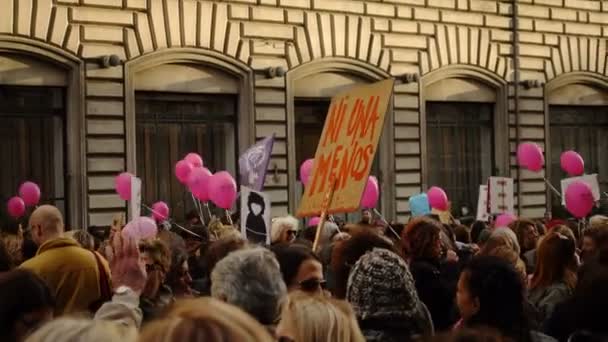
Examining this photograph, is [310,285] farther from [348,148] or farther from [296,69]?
[296,69]

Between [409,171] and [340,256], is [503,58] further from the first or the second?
[340,256]

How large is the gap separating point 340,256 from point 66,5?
11.5 meters

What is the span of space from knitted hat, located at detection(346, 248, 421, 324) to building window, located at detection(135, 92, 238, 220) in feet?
41.9

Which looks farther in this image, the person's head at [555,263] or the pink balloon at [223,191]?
the pink balloon at [223,191]

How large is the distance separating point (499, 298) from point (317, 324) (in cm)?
118

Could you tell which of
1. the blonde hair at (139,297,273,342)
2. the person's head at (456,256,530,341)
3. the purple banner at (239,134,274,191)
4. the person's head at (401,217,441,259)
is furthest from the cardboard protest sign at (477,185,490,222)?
A: the blonde hair at (139,297,273,342)

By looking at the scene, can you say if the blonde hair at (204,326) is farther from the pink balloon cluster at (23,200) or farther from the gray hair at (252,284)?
the pink balloon cluster at (23,200)

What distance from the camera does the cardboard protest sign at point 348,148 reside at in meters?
7.92

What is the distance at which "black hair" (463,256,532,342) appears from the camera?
15.5 feet

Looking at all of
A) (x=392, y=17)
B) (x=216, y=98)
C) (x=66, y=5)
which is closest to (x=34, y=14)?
(x=66, y=5)

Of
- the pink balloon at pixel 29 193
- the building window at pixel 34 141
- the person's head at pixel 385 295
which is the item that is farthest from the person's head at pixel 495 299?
the building window at pixel 34 141

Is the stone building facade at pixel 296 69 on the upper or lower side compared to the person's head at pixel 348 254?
upper

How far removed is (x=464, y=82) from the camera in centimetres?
2161

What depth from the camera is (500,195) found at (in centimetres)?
1490
